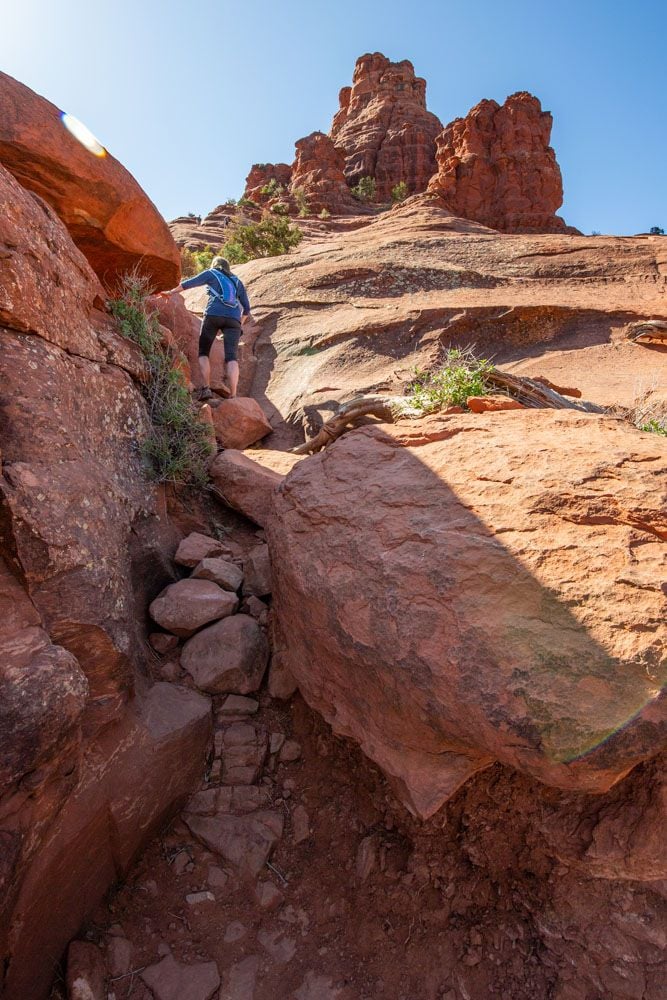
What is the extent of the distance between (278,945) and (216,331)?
4.97 metres

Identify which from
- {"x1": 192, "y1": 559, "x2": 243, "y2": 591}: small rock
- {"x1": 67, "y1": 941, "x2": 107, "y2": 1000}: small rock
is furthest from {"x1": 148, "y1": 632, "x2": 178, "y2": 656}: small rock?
{"x1": 67, "y1": 941, "x2": 107, "y2": 1000}: small rock

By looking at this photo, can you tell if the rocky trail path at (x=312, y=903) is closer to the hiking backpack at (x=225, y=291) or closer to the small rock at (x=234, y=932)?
the small rock at (x=234, y=932)

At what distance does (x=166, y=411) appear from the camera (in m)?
3.69

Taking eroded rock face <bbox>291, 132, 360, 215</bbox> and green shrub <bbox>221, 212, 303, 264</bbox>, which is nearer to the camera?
green shrub <bbox>221, 212, 303, 264</bbox>

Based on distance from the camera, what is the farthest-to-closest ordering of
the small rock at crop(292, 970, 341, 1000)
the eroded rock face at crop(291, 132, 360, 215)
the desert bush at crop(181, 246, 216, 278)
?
1. the eroded rock face at crop(291, 132, 360, 215)
2. the desert bush at crop(181, 246, 216, 278)
3. the small rock at crop(292, 970, 341, 1000)

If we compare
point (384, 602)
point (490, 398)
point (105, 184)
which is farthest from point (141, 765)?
point (105, 184)

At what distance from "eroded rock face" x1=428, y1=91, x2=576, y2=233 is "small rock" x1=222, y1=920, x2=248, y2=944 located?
117 ft

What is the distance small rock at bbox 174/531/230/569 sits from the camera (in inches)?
120

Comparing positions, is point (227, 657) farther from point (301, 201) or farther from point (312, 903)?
point (301, 201)

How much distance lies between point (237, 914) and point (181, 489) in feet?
7.84

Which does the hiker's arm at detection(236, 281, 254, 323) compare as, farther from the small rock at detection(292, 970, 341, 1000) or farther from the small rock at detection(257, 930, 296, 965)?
the small rock at detection(292, 970, 341, 1000)

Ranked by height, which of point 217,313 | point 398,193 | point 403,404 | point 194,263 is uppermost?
point 398,193

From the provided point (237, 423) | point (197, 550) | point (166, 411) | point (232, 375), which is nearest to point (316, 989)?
point (197, 550)

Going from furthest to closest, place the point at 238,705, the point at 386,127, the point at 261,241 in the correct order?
the point at 386,127 < the point at 261,241 < the point at 238,705
